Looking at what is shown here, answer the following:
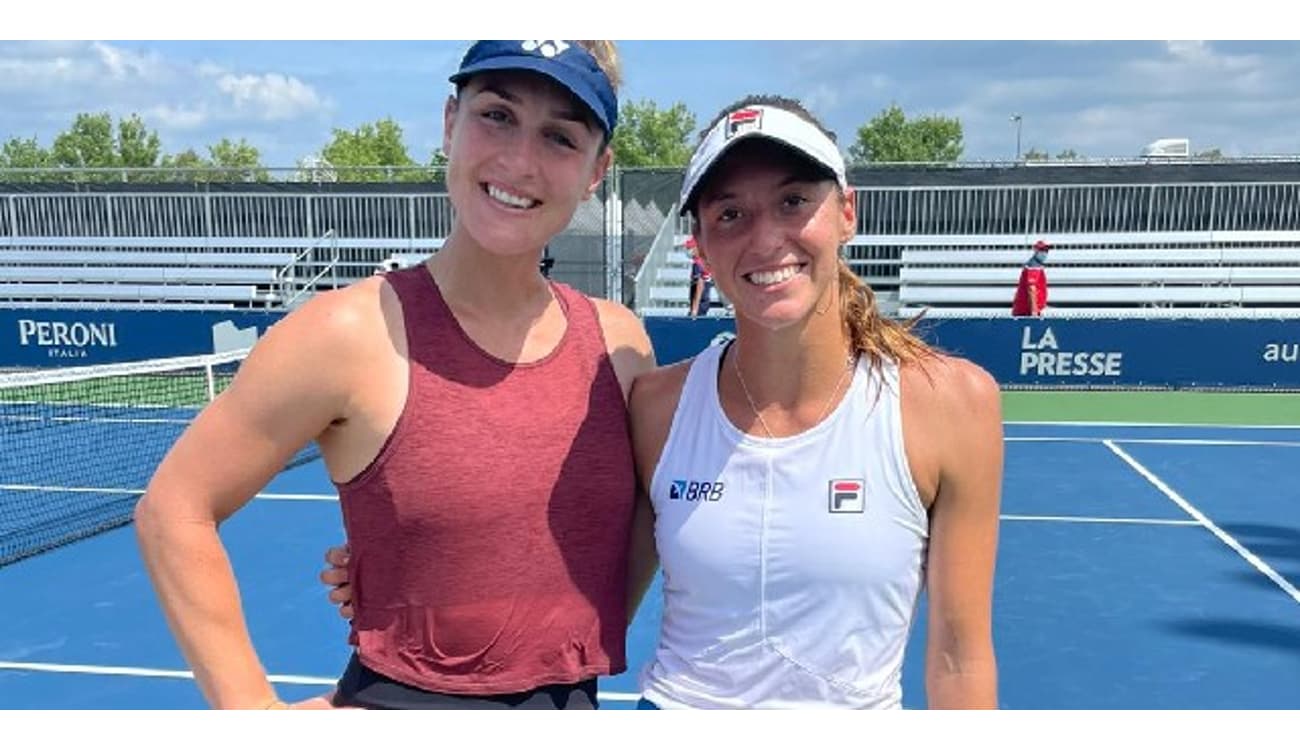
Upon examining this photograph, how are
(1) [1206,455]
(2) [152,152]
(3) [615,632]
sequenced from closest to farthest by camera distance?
(3) [615,632]
(1) [1206,455]
(2) [152,152]

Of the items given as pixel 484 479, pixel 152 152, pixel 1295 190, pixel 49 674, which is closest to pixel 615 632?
pixel 484 479

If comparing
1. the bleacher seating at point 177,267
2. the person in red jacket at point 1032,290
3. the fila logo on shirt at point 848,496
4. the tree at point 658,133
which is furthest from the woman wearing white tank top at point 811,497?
the tree at point 658,133

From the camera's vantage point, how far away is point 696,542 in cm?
187

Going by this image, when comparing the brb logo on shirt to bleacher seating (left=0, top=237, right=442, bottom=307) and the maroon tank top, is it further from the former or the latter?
bleacher seating (left=0, top=237, right=442, bottom=307)

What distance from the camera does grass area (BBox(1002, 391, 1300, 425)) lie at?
11.9 metres

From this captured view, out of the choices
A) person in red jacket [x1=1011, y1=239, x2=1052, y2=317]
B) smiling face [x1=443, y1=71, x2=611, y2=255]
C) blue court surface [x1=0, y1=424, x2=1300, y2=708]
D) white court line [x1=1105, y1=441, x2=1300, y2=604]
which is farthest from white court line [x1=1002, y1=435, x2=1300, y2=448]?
smiling face [x1=443, y1=71, x2=611, y2=255]

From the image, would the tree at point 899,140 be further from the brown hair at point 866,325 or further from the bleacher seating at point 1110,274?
the brown hair at point 866,325

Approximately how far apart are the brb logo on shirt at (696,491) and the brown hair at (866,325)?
1.30 ft

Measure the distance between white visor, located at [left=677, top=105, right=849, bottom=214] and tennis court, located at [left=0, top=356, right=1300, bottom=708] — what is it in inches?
131

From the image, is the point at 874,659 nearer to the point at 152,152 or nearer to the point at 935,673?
the point at 935,673

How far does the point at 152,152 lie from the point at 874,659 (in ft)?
253

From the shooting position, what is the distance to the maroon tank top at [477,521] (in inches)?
70.2

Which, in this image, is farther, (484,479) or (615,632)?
(615,632)

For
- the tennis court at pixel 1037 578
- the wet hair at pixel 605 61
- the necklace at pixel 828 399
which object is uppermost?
the wet hair at pixel 605 61
